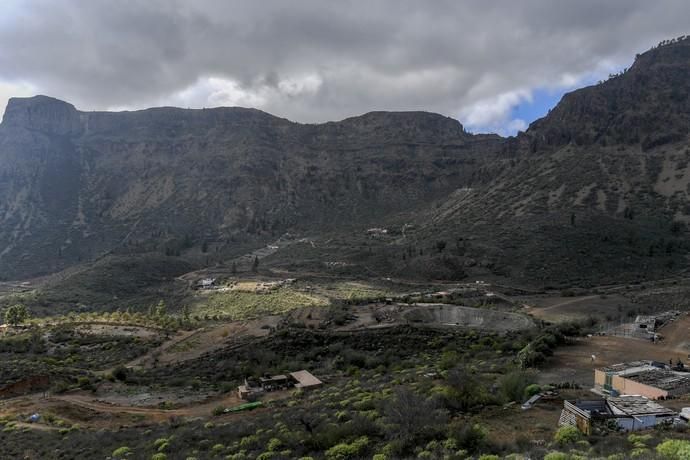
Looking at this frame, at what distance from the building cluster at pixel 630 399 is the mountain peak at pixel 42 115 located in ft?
647

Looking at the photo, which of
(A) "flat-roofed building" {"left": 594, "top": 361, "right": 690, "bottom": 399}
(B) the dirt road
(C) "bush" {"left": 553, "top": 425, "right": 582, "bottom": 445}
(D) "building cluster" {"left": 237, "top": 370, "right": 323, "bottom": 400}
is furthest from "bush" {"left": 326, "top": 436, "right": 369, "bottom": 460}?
(D) "building cluster" {"left": 237, "top": 370, "right": 323, "bottom": 400}

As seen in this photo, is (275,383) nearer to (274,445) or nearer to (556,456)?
(274,445)

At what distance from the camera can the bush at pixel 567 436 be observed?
43.7 ft

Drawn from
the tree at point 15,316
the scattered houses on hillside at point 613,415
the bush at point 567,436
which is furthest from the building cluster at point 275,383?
the tree at point 15,316

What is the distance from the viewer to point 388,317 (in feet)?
130

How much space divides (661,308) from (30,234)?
143 m

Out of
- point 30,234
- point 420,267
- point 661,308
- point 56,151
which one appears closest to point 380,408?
point 661,308

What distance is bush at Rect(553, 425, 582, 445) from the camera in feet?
43.7

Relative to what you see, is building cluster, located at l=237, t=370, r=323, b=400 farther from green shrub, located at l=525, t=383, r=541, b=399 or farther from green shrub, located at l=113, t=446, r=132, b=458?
green shrub, located at l=525, t=383, r=541, b=399

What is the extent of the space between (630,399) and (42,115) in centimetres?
20541

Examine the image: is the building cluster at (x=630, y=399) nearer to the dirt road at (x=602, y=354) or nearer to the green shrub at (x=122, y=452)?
the dirt road at (x=602, y=354)

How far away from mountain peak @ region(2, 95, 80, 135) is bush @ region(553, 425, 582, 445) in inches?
7876

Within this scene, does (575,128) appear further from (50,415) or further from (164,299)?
(50,415)

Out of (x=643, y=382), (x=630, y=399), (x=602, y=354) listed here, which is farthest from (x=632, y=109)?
(x=630, y=399)
